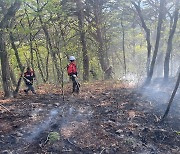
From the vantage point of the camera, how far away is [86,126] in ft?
32.1

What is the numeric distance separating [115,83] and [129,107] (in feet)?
17.0

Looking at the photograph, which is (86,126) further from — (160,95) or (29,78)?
(160,95)

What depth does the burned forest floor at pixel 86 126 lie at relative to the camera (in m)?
8.45

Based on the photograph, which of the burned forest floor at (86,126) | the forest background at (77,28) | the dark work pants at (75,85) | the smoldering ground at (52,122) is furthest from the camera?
the forest background at (77,28)

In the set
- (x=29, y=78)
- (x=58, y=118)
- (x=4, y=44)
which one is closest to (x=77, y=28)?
(x=29, y=78)

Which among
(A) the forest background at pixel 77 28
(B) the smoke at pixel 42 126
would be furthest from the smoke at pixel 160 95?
(B) the smoke at pixel 42 126

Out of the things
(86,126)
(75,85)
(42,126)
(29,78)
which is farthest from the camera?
(29,78)

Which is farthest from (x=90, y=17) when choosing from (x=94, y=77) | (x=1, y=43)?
(x=1, y=43)

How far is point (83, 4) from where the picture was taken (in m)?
19.2

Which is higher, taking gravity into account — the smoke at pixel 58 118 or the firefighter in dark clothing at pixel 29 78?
the firefighter in dark clothing at pixel 29 78

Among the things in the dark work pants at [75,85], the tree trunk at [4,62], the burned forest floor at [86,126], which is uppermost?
the tree trunk at [4,62]

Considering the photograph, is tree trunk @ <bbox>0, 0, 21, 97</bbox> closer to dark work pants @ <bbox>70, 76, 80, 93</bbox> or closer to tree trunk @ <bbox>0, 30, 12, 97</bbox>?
tree trunk @ <bbox>0, 30, 12, 97</bbox>

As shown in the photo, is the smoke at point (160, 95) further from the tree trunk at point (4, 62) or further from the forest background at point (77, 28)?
the tree trunk at point (4, 62)

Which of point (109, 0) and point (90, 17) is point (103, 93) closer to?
point (109, 0)
